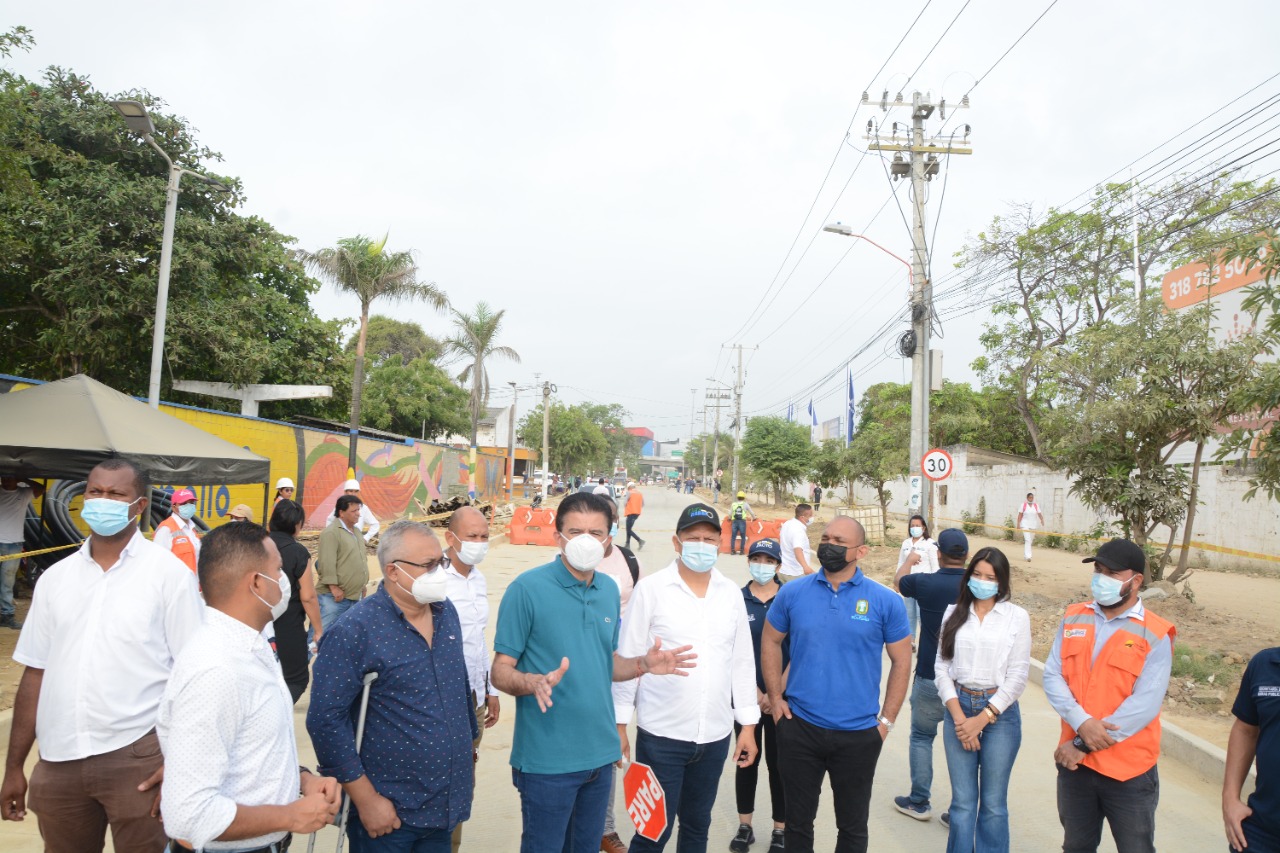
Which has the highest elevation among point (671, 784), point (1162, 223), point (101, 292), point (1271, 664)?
point (1162, 223)

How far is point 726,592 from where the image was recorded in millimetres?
3930

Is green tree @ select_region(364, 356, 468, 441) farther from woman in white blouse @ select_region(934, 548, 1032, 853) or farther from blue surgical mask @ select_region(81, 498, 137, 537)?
woman in white blouse @ select_region(934, 548, 1032, 853)

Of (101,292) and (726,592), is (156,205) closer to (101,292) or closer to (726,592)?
(101,292)

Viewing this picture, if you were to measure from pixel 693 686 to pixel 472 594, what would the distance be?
146 centimetres

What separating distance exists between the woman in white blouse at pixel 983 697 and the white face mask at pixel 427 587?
106 inches

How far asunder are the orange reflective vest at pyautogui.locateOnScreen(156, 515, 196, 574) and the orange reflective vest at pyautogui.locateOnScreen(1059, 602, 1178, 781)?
5426 mm

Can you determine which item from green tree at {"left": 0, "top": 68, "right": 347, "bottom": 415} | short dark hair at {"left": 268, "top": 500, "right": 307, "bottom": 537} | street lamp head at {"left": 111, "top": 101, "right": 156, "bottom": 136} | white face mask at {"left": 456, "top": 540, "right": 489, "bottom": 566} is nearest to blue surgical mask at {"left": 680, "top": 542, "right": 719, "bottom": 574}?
white face mask at {"left": 456, "top": 540, "right": 489, "bottom": 566}

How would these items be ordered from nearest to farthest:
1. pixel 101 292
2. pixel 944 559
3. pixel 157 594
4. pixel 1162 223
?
1. pixel 157 594
2. pixel 944 559
3. pixel 101 292
4. pixel 1162 223

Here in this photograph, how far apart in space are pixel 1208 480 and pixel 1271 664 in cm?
2059

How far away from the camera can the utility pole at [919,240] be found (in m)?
15.9

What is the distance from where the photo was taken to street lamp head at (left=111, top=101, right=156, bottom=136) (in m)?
11.1

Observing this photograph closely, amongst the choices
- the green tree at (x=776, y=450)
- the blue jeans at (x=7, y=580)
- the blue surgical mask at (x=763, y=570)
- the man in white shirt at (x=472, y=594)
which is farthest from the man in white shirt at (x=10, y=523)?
the green tree at (x=776, y=450)

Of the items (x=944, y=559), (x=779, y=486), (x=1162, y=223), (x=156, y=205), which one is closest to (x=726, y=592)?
(x=944, y=559)

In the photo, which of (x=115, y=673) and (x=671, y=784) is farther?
(x=671, y=784)
